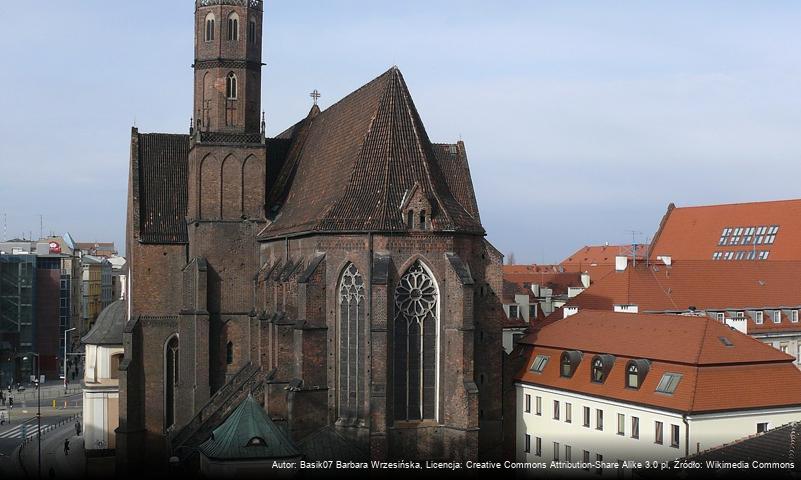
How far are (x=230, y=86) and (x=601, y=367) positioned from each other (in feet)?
75.6

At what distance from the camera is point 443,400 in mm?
44500

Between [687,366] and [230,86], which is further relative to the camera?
[230,86]

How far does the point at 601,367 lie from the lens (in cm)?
4956

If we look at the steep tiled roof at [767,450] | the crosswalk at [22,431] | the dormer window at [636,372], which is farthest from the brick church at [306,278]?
the crosswalk at [22,431]

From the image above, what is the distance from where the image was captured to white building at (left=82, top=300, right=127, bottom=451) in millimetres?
62719

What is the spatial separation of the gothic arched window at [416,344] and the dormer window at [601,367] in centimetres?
888

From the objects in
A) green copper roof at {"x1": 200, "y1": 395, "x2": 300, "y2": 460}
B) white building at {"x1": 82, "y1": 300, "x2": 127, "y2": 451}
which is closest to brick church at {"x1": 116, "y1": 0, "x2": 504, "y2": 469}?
green copper roof at {"x1": 200, "y1": 395, "x2": 300, "y2": 460}

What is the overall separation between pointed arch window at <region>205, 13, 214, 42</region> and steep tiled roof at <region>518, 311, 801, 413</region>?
23434mm

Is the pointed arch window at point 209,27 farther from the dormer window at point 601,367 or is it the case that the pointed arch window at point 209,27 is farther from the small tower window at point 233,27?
the dormer window at point 601,367

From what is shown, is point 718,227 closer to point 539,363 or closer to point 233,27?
point 539,363

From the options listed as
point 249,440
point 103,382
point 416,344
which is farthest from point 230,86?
point 249,440

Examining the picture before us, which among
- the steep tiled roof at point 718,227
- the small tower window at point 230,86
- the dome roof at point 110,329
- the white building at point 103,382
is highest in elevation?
the small tower window at point 230,86

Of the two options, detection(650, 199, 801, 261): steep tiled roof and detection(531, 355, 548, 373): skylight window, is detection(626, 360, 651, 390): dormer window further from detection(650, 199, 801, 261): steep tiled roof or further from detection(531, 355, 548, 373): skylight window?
detection(650, 199, 801, 261): steep tiled roof

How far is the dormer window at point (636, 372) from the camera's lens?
1841 inches
